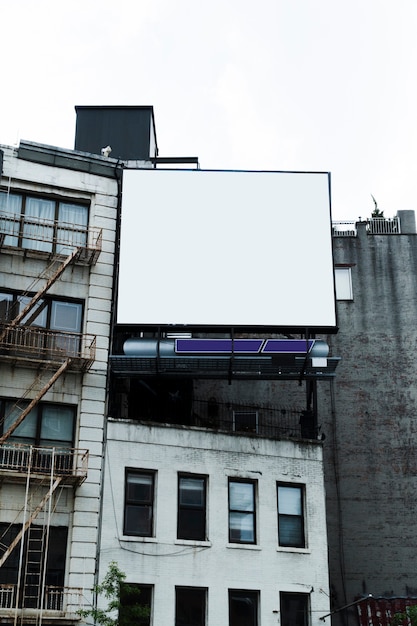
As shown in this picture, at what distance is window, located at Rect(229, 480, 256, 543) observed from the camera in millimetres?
29719

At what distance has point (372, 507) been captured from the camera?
3628 centimetres

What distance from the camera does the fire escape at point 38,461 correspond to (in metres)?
26.2

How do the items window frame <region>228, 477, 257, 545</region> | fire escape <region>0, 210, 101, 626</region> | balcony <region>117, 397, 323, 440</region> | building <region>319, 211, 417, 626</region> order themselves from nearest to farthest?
1. fire escape <region>0, 210, 101, 626</region>
2. window frame <region>228, 477, 257, 545</region>
3. balcony <region>117, 397, 323, 440</region>
4. building <region>319, 211, 417, 626</region>

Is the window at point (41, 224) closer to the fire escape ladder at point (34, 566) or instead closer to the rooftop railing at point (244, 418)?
the rooftop railing at point (244, 418)

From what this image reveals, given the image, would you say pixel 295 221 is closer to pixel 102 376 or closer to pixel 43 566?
pixel 102 376

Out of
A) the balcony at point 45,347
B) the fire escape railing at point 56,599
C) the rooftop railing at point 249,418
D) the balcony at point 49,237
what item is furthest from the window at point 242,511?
the balcony at point 49,237

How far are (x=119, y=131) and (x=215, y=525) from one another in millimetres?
18763

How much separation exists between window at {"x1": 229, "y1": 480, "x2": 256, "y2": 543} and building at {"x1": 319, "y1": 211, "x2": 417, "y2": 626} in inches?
253

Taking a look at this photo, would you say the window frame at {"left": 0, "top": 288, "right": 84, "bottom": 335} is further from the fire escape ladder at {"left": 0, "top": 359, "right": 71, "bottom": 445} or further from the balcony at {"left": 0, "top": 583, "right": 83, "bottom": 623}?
the balcony at {"left": 0, "top": 583, "right": 83, "bottom": 623}

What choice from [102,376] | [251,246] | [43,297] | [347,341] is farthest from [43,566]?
[347,341]

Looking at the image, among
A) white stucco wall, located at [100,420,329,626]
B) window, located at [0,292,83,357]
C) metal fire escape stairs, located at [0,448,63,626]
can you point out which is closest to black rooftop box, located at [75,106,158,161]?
window, located at [0,292,83,357]

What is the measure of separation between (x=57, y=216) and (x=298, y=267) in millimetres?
8967

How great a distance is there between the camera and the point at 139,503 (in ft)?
94.9

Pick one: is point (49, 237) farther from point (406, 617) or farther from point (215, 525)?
point (406, 617)
